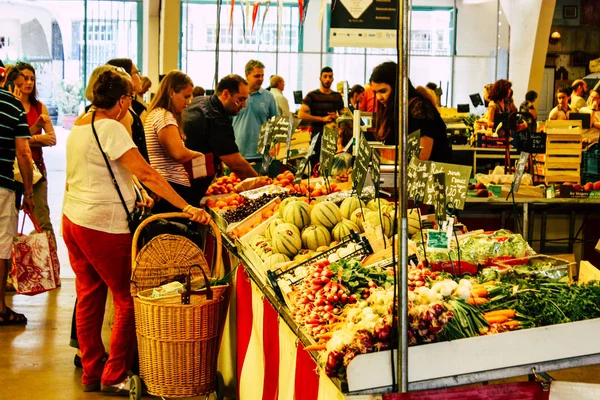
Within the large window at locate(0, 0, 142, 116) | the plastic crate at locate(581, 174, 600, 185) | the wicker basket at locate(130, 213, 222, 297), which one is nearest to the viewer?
the wicker basket at locate(130, 213, 222, 297)

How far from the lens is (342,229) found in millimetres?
3775

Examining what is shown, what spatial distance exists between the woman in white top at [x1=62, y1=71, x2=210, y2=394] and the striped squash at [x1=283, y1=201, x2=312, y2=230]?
0.42 metres

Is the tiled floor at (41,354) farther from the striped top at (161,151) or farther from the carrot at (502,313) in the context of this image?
the carrot at (502,313)

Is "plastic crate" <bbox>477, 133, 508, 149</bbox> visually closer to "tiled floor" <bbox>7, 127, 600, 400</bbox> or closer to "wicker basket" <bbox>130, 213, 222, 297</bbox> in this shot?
"tiled floor" <bbox>7, 127, 600, 400</bbox>

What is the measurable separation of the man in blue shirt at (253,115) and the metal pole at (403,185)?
5171 mm

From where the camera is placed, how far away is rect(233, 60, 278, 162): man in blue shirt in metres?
7.29

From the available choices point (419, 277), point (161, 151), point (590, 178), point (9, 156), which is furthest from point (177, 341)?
point (590, 178)

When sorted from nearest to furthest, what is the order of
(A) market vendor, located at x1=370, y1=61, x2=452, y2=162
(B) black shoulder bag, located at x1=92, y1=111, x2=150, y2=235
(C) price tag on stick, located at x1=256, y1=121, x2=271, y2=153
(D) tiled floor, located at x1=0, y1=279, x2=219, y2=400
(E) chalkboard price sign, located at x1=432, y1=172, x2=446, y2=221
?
(E) chalkboard price sign, located at x1=432, y1=172, x2=446, y2=221
(B) black shoulder bag, located at x1=92, y1=111, x2=150, y2=235
(D) tiled floor, located at x1=0, y1=279, x2=219, y2=400
(A) market vendor, located at x1=370, y1=61, x2=452, y2=162
(C) price tag on stick, located at x1=256, y1=121, x2=271, y2=153

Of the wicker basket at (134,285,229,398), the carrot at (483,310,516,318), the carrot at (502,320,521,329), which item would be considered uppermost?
the carrot at (483,310,516,318)

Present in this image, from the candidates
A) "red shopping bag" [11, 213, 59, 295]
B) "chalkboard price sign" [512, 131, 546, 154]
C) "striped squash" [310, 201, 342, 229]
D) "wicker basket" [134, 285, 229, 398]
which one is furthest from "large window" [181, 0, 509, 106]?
"wicker basket" [134, 285, 229, 398]

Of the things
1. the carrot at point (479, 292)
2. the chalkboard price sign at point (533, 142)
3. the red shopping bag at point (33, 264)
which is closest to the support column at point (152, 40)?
the chalkboard price sign at point (533, 142)

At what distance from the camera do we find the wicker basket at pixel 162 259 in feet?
12.9

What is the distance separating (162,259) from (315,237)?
79 cm

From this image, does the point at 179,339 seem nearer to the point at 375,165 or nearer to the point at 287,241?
the point at 287,241
